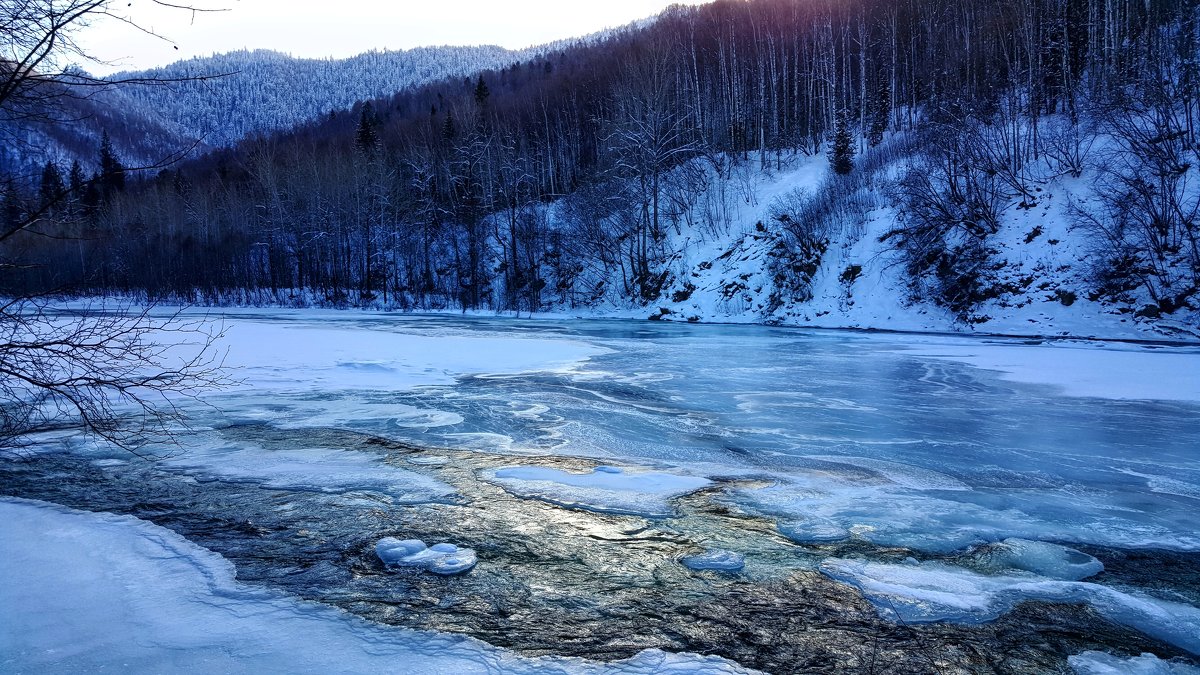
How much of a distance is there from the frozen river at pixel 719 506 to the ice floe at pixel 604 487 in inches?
1.2

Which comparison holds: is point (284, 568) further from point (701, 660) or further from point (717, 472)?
point (717, 472)

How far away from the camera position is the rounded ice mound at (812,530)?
3.91 meters

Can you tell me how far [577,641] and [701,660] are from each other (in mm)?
539

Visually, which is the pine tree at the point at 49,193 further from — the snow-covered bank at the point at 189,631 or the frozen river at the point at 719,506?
the frozen river at the point at 719,506

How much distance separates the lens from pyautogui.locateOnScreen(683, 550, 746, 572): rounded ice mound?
3.49 metres

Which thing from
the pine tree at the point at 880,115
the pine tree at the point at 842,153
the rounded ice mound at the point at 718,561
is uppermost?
the pine tree at the point at 880,115

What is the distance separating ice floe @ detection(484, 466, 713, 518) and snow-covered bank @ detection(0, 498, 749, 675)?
1.93m

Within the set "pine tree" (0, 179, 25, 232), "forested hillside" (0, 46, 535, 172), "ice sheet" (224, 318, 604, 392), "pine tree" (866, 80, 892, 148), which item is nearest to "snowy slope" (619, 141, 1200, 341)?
"pine tree" (866, 80, 892, 148)

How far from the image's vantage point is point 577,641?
2676mm

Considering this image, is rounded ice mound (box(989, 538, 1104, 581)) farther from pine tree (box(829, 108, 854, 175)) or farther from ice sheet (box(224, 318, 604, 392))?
pine tree (box(829, 108, 854, 175))

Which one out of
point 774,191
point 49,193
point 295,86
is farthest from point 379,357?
point 295,86

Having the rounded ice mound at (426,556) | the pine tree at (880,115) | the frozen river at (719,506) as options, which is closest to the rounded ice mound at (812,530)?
the frozen river at (719,506)

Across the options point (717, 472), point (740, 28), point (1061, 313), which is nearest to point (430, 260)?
point (740, 28)

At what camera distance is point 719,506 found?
4.53 m
